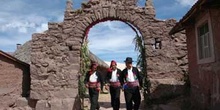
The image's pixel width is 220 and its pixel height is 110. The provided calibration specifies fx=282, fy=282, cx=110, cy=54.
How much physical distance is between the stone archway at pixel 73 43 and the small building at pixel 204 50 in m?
1.23

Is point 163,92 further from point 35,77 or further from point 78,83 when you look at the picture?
point 35,77

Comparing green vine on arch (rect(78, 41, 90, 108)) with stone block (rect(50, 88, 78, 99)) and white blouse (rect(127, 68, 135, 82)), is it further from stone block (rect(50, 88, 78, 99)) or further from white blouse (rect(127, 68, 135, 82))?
white blouse (rect(127, 68, 135, 82))

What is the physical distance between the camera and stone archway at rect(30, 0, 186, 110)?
10.1 m

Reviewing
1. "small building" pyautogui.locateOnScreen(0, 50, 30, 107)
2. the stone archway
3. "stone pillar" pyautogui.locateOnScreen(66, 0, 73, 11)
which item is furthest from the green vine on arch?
"small building" pyautogui.locateOnScreen(0, 50, 30, 107)

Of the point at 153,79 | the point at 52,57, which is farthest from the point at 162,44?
the point at 52,57

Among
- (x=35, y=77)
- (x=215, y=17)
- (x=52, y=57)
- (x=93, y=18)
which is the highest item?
(x=93, y=18)

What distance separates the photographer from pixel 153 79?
33.1ft

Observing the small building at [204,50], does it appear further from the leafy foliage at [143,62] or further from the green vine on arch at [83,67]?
the green vine on arch at [83,67]

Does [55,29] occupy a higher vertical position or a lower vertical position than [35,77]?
higher

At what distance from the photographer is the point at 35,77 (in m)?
10.2

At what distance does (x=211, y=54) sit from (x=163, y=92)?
345 centimetres

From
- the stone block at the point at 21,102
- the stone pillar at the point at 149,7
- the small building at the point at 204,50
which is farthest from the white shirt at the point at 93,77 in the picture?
the stone pillar at the point at 149,7

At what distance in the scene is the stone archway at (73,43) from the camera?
10109 millimetres

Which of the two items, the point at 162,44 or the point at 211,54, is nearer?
the point at 211,54
